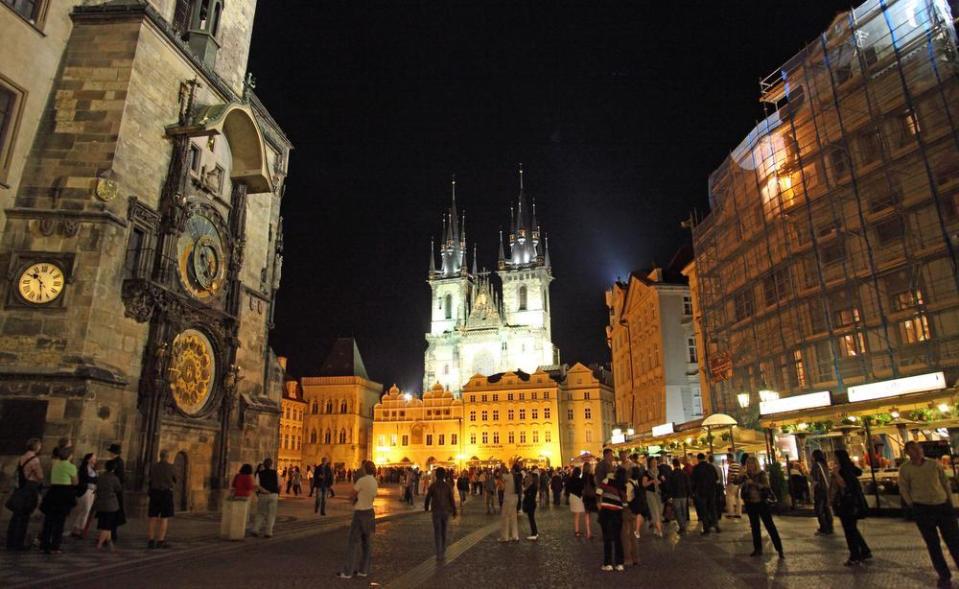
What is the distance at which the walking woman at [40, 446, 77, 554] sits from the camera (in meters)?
10.2

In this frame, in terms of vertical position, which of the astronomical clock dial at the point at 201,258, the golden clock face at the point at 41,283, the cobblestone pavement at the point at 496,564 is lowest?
the cobblestone pavement at the point at 496,564

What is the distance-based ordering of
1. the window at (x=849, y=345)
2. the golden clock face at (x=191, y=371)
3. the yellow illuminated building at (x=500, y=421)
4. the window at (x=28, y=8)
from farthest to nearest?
the yellow illuminated building at (x=500, y=421), the window at (x=849, y=345), the golden clock face at (x=191, y=371), the window at (x=28, y=8)

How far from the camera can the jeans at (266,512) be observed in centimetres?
1371

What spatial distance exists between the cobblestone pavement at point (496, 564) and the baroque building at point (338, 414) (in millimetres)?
71469

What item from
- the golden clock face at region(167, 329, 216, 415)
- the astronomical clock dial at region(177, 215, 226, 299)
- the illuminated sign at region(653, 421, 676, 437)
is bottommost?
the illuminated sign at region(653, 421, 676, 437)

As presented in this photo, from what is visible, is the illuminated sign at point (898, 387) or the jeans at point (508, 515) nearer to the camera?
the jeans at point (508, 515)

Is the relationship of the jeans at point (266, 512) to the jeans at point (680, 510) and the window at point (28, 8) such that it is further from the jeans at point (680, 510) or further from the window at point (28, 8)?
the window at point (28, 8)

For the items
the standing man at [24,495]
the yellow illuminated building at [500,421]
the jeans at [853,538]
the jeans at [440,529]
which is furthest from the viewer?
the yellow illuminated building at [500,421]

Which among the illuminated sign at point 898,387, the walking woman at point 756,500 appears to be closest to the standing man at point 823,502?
the walking woman at point 756,500

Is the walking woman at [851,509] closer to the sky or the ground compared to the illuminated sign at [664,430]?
closer to the ground

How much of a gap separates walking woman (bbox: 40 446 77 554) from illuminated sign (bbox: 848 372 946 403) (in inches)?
748

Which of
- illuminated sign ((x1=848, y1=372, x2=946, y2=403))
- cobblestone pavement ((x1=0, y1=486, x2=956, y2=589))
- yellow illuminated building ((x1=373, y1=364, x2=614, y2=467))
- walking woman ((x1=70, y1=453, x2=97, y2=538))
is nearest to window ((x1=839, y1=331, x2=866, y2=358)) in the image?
illuminated sign ((x1=848, y1=372, x2=946, y2=403))

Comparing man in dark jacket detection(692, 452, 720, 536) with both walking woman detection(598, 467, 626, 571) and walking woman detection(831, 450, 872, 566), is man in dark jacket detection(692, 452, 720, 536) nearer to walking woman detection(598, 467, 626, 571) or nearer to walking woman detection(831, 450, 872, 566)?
walking woman detection(831, 450, 872, 566)

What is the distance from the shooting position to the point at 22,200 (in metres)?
15.2
